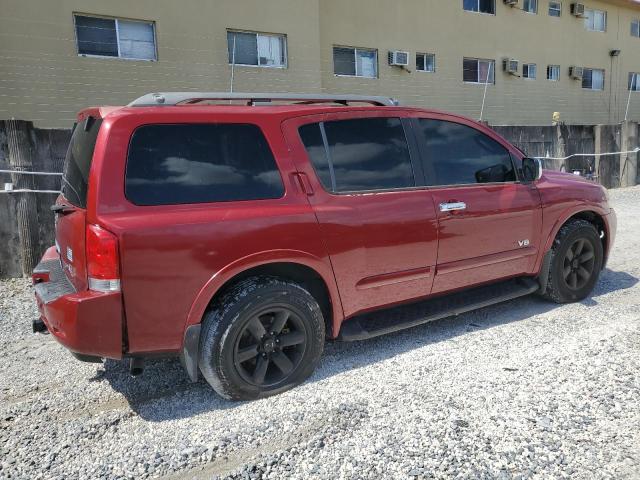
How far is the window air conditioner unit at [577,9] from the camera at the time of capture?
1944 centimetres

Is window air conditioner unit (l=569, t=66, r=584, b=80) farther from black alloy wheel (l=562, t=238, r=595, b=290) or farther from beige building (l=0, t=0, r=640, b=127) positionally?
black alloy wheel (l=562, t=238, r=595, b=290)

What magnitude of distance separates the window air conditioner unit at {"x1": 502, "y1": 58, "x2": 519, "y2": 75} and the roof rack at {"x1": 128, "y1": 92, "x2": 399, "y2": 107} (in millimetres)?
15590

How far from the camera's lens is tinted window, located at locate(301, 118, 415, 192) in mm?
3398

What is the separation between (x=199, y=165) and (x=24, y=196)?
371 centimetres

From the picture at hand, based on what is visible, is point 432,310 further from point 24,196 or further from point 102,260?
point 24,196

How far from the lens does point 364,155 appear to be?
3570mm

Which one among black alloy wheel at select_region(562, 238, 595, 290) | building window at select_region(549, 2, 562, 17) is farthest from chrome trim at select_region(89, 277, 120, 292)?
building window at select_region(549, 2, 562, 17)

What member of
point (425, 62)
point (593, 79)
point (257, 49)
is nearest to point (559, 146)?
point (425, 62)

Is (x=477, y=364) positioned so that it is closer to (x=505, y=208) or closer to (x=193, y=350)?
(x=505, y=208)

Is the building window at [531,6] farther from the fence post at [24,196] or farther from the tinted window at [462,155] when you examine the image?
the fence post at [24,196]

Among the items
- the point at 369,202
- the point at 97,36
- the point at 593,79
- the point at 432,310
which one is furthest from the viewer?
the point at 593,79

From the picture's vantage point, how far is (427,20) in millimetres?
15266

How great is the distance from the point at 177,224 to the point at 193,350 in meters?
0.76

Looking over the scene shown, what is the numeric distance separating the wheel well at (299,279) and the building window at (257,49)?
927 cm
